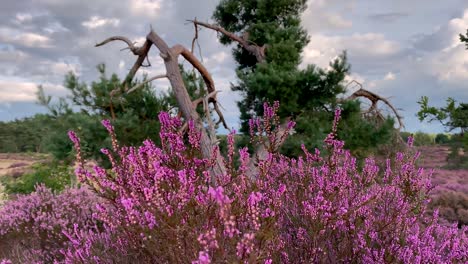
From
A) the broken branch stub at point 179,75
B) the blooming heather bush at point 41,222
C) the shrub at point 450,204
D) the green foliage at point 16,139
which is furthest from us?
the green foliage at point 16,139


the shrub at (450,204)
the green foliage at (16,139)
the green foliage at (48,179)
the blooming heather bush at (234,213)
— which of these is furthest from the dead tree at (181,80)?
the green foliage at (16,139)

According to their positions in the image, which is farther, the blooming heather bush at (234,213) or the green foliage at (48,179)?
the green foliage at (48,179)

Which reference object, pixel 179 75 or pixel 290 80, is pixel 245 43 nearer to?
pixel 290 80

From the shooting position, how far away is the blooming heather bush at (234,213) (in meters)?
2.46

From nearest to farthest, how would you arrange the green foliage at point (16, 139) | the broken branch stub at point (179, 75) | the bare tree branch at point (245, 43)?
the broken branch stub at point (179, 75), the bare tree branch at point (245, 43), the green foliage at point (16, 139)

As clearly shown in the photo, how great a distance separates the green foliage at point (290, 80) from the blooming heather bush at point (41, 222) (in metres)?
5.40

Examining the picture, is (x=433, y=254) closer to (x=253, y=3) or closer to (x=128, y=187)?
(x=128, y=187)

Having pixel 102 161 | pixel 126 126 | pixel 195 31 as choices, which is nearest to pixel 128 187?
pixel 126 126

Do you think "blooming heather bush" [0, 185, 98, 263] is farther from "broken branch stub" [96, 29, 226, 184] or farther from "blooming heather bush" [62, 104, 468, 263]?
"blooming heather bush" [62, 104, 468, 263]

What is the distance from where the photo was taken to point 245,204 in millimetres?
2734

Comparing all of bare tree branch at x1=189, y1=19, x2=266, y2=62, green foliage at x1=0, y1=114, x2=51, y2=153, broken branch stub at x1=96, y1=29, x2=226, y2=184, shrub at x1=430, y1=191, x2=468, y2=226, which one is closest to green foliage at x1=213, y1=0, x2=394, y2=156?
bare tree branch at x1=189, y1=19, x2=266, y2=62

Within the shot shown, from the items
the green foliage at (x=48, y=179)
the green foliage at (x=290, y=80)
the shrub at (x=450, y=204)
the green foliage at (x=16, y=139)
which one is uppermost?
the green foliage at (x=16, y=139)

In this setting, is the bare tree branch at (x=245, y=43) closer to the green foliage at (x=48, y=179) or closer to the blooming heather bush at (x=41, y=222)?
the green foliage at (x=48, y=179)

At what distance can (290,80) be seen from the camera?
11.6 metres
